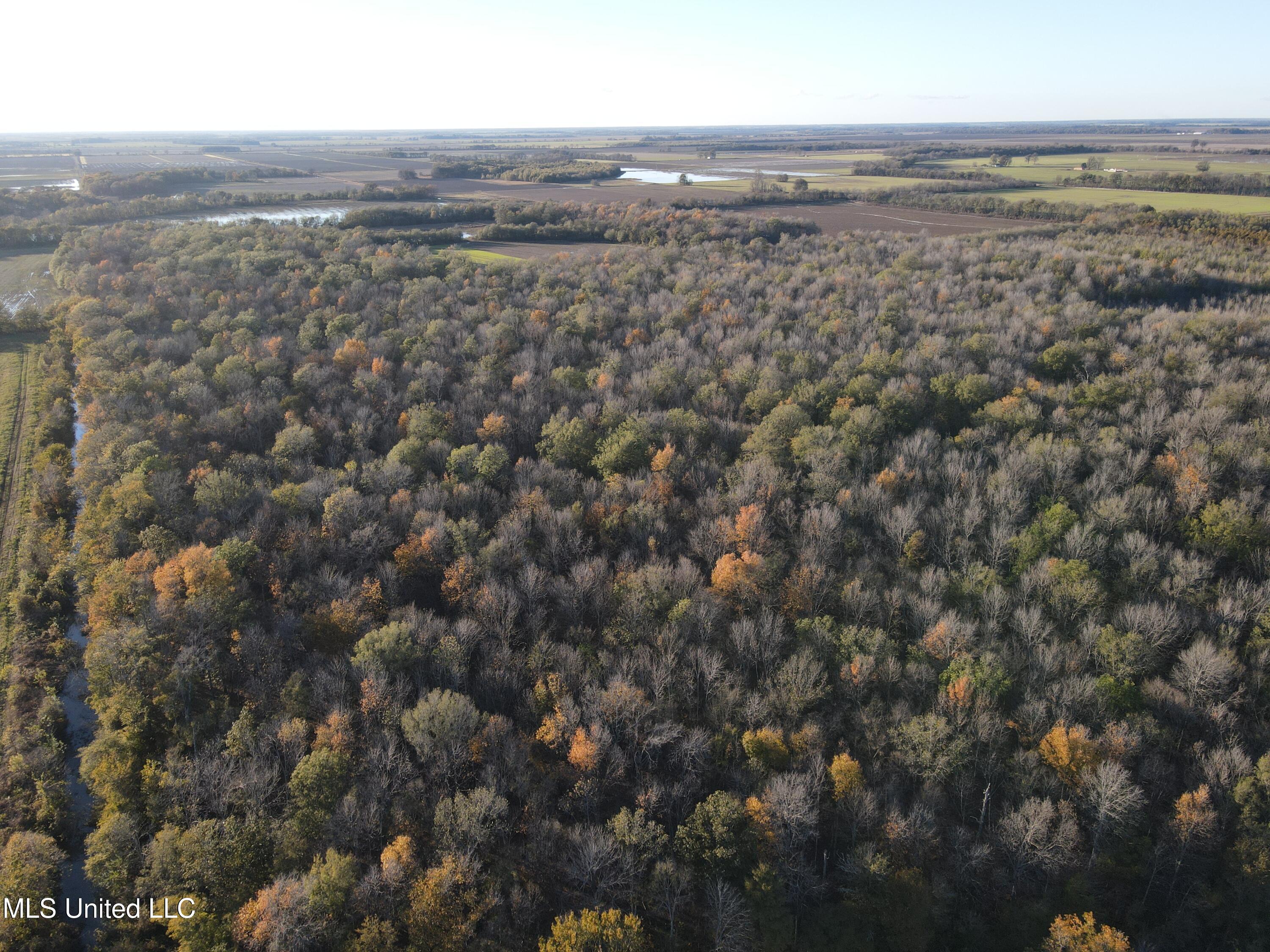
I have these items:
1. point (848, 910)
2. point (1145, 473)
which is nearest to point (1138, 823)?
point (848, 910)

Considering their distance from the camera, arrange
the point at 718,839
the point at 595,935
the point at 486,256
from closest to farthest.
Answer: the point at 595,935, the point at 718,839, the point at 486,256

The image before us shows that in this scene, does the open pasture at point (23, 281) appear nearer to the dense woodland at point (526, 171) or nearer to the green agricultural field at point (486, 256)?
the green agricultural field at point (486, 256)

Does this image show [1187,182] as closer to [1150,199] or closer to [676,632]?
[1150,199]

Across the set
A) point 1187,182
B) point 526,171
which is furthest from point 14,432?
point 1187,182

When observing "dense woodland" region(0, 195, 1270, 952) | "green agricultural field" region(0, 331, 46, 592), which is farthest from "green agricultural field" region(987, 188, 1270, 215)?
"green agricultural field" region(0, 331, 46, 592)

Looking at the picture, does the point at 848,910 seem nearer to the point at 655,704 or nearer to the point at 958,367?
the point at 655,704

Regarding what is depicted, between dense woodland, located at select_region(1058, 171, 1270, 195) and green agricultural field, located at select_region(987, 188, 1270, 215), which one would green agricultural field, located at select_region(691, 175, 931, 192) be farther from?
dense woodland, located at select_region(1058, 171, 1270, 195)
